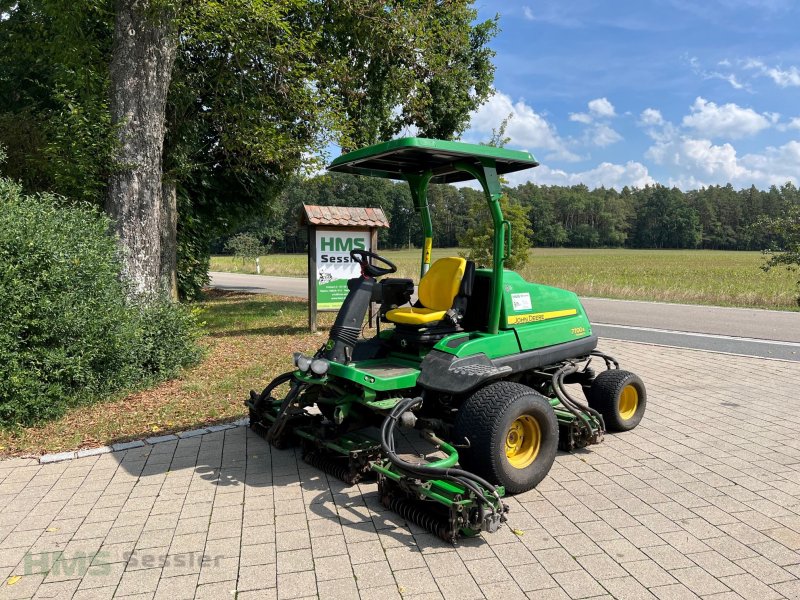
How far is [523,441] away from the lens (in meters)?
3.91

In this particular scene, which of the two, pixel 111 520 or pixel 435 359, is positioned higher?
pixel 435 359

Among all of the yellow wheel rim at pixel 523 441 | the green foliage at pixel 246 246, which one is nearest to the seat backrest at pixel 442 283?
the yellow wheel rim at pixel 523 441

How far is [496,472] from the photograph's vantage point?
3.49m

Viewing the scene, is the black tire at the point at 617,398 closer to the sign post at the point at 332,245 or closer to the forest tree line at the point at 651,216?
the sign post at the point at 332,245

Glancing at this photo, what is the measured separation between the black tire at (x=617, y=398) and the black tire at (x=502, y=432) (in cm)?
121

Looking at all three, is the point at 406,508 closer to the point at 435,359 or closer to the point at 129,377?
the point at 435,359

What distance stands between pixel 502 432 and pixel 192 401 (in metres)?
3.68

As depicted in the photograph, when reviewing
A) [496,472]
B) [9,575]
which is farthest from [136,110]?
[496,472]

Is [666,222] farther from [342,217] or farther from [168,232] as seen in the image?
[168,232]

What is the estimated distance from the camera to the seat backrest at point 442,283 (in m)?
4.32

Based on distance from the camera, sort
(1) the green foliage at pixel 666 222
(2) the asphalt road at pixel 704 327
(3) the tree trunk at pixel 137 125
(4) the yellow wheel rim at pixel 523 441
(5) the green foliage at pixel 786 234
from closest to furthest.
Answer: (4) the yellow wheel rim at pixel 523 441 < (3) the tree trunk at pixel 137 125 < (2) the asphalt road at pixel 704 327 < (5) the green foliage at pixel 786 234 < (1) the green foliage at pixel 666 222

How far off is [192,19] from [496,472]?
23.7ft

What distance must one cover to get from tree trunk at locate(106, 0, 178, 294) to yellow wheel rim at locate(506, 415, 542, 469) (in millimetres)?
5133

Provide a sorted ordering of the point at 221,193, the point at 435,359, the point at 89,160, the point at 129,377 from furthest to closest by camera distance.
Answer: the point at 221,193 < the point at 89,160 < the point at 129,377 < the point at 435,359
